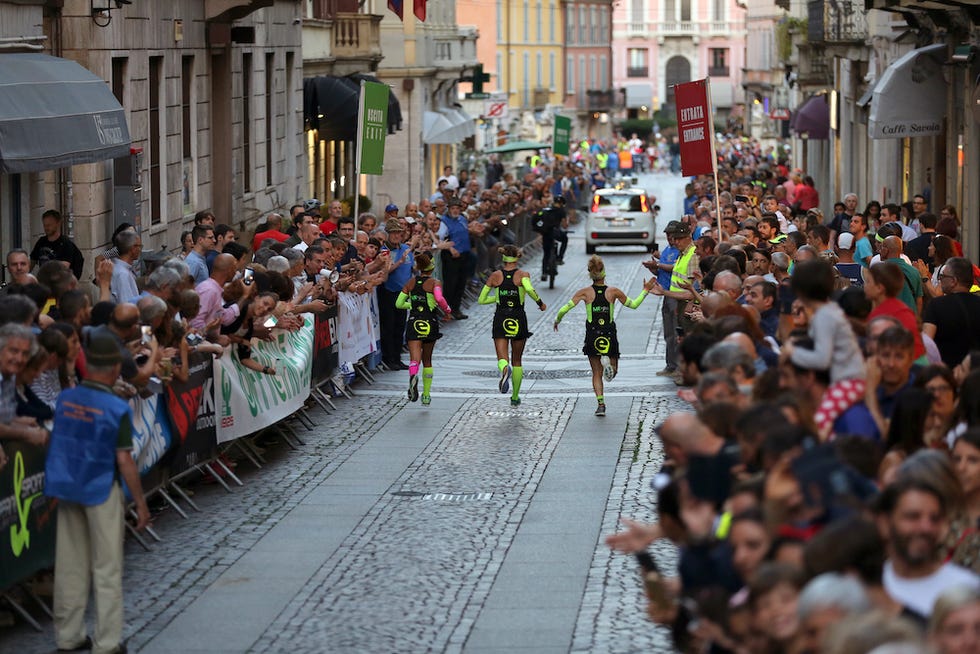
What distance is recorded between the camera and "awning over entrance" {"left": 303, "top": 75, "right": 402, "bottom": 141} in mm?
37312

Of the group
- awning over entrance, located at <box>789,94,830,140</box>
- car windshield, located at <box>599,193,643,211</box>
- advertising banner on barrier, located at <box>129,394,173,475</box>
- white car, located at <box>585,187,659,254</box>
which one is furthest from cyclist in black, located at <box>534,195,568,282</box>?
advertising banner on barrier, located at <box>129,394,173,475</box>

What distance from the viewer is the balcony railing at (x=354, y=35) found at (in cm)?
4109

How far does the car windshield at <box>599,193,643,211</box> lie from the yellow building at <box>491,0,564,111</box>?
162 feet

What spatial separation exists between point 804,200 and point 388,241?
58.2 feet

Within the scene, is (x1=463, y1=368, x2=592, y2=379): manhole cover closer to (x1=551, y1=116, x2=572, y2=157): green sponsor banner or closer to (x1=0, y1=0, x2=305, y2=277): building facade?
(x1=0, y1=0, x2=305, y2=277): building facade

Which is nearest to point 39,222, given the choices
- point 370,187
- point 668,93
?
point 370,187

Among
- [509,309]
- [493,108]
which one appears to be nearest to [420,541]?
[509,309]

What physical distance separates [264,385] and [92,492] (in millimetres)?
6418

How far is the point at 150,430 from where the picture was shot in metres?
13.5

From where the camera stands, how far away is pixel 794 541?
23.5 ft

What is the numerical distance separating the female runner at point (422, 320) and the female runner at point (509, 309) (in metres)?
0.54

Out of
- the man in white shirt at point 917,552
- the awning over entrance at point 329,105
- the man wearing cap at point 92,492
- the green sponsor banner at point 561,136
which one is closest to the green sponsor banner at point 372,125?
the awning over entrance at point 329,105

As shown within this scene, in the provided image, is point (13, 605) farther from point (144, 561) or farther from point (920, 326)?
point (920, 326)

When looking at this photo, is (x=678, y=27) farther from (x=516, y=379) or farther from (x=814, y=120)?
(x=516, y=379)
